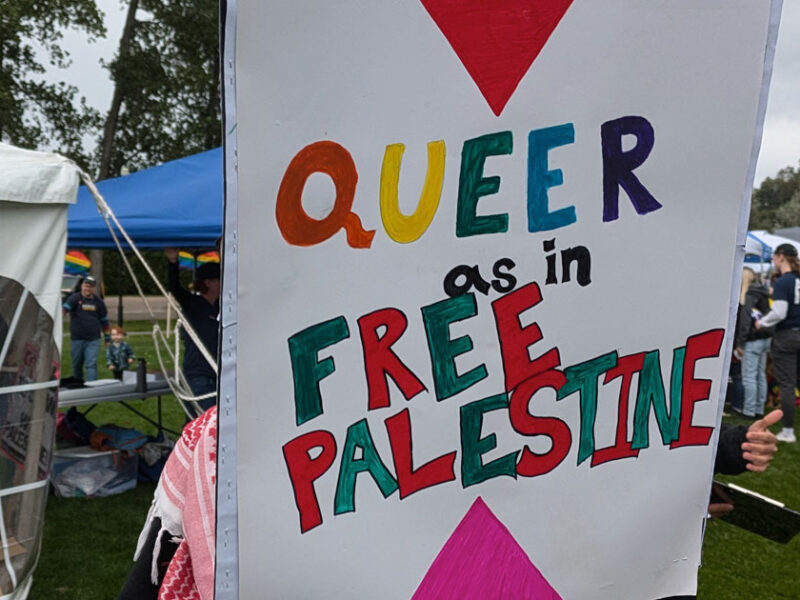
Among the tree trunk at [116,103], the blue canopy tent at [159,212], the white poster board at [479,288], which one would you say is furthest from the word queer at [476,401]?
the tree trunk at [116,103]

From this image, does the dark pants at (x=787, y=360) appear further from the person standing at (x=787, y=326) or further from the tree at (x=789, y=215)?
the tree at (x=789, y=215)

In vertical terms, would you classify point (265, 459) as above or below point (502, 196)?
below

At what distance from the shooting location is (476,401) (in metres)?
1.23

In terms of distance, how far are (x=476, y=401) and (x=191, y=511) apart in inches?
20.9

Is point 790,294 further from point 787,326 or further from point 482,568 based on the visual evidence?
point 482,568

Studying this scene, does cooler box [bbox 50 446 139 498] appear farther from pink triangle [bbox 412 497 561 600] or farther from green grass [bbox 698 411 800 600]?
pink triangle [bbox 412 497 561 600]

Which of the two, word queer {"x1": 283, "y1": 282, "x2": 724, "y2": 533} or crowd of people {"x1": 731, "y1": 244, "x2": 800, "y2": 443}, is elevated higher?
word queer {"x1": 283, "y1": 282, "x2": 724, "y2": 533}

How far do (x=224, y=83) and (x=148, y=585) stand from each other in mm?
943

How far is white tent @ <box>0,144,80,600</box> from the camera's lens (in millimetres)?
3328

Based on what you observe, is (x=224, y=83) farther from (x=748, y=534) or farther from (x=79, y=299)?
(x=79, y=299)

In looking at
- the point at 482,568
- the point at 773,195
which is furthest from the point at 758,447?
the point at 773,195

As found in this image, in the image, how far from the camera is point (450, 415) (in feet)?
4.00

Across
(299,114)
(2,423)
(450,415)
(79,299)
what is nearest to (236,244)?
(299,114)

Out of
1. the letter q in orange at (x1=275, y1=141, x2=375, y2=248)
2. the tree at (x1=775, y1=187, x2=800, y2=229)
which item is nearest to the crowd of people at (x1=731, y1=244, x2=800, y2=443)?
the letter q in orange at (x1=275, y1=141, x2=375, y2=248)
